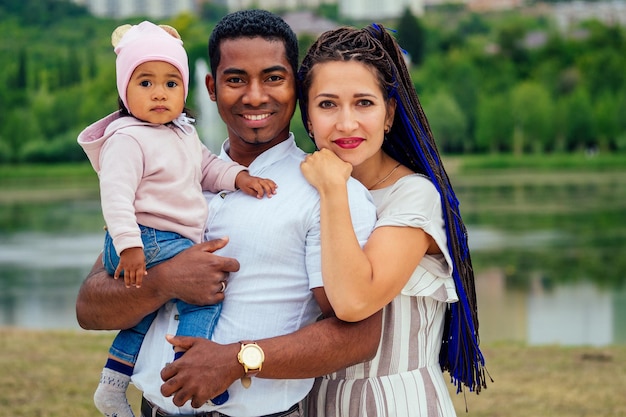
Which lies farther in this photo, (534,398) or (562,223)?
(562,223)

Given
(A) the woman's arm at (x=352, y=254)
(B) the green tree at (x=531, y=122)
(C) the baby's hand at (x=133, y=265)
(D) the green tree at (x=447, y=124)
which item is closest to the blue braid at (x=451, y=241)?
(A) the woman's arm at (x=352, y=254)

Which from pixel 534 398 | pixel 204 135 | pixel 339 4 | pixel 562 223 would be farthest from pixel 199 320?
pixel 339 4

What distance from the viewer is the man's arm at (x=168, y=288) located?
2082 millimetres

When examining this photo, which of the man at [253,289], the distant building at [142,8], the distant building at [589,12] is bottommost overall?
the man at [253,289]

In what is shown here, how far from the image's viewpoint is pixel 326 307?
2098 mm

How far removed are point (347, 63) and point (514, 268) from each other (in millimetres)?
12740

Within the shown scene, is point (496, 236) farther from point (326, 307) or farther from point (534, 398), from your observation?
point (326, 307)

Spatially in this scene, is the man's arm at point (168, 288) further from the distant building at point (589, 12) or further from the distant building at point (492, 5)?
the distant building at point (492, 5)

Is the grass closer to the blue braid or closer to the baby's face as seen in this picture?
the blue braid

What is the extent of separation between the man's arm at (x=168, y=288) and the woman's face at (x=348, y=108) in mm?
388

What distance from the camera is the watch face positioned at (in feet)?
6.53

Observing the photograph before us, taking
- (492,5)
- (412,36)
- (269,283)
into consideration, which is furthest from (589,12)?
(269,283)

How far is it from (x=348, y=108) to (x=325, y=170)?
0.18 m

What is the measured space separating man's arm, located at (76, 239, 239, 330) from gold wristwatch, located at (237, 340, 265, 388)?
0.50 ft
